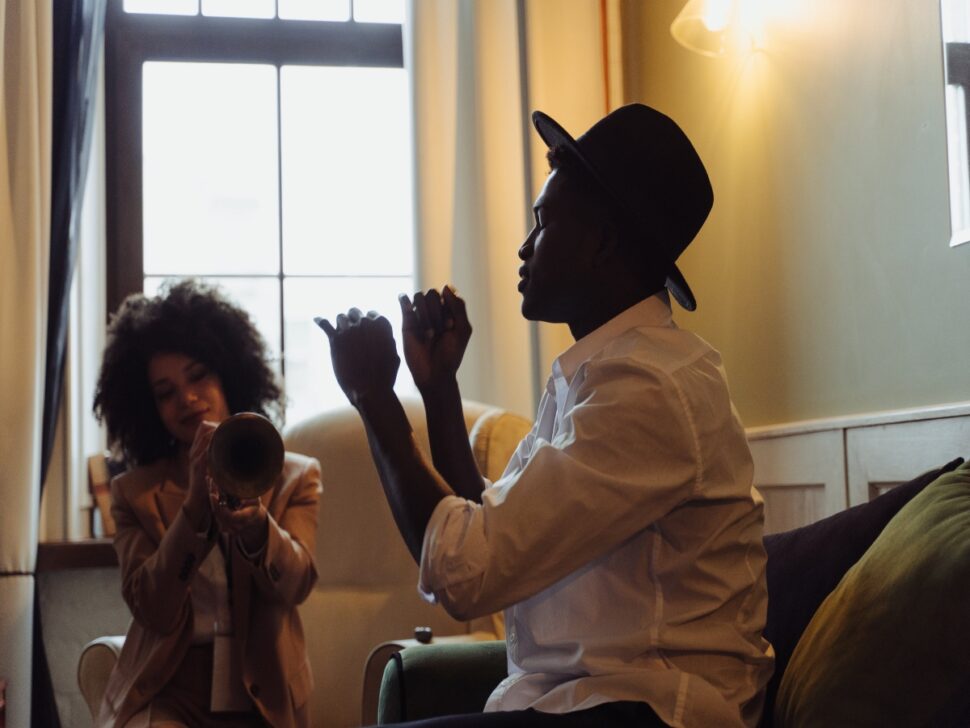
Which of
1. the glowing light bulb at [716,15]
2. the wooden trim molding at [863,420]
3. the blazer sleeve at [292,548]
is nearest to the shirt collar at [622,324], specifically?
the wooden trim molding at [863,420]

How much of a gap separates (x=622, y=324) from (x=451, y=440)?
33 cm

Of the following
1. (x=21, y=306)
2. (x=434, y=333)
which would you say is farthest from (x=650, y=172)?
(x=21, y=306)

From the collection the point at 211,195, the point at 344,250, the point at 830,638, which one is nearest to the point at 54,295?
the point at 211,195

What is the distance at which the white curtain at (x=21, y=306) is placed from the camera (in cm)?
298

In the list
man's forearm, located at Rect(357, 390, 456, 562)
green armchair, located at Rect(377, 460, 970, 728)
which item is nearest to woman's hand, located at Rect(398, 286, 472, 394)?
man's forearm, located at Rect(357, 390, 456, 562)

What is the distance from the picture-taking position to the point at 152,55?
3.59 m

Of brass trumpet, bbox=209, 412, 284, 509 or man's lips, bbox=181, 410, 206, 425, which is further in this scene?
man's lips, bbox=181, 410, 206, 425

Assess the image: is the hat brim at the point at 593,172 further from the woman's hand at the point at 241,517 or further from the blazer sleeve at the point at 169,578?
the blazer sleeve at the point at 169,578

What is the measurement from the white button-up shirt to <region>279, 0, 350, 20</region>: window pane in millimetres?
2650

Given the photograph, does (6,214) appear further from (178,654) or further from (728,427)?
(728,427)

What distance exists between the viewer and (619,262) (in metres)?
1.44

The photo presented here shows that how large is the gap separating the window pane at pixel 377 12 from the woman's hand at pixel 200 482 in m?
2.10

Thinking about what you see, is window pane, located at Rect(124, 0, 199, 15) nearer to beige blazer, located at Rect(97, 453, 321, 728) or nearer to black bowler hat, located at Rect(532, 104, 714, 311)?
beige blazer, located at Rect(97, 453, 321, 728)

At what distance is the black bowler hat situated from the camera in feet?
4.57
